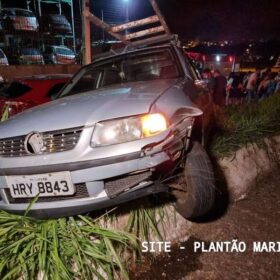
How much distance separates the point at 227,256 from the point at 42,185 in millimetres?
1635

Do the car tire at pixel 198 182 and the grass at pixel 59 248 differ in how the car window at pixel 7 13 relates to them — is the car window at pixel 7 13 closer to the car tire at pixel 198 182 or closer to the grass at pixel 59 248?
the grass at pixel 59 248

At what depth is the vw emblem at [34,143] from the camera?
2.02m

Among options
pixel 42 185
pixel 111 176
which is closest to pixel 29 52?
pixel 42 185

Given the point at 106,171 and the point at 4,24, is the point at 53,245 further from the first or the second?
the point at 4,24

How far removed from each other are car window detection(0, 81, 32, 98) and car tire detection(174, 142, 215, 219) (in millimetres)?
3431

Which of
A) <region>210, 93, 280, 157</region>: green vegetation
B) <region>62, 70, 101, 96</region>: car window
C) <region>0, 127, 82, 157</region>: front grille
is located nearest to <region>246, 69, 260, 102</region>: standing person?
<region>210, 93, 280, 157</region>: green vegetation

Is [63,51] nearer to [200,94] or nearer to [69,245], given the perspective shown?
[200,94]

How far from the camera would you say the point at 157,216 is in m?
2.81

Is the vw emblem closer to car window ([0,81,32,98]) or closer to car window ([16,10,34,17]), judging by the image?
car window ([0,81,32,98])

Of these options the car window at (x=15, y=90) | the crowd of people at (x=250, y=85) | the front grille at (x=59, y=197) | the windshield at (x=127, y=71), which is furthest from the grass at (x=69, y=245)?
the crowd of people at (x=250, y=85)

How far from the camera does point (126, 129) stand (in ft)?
6.50

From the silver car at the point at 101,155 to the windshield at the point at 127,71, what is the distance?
38.3 inches

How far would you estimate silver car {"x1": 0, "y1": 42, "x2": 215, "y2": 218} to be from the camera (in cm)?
192

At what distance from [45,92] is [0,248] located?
328 cm
